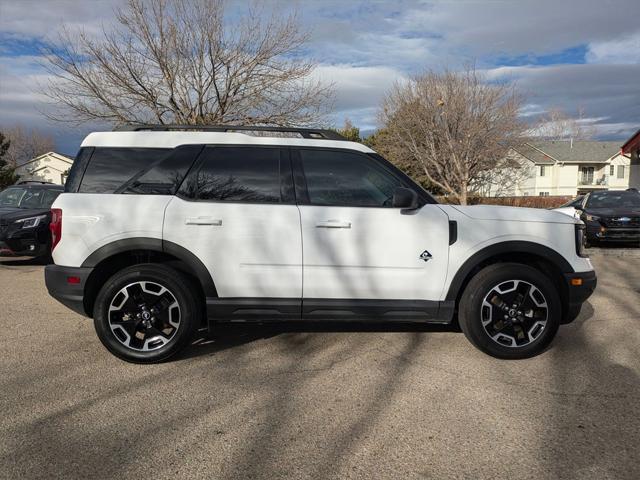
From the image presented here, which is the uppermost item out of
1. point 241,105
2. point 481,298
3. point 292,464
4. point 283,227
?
point 241,105

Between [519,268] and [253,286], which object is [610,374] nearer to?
[519,268]

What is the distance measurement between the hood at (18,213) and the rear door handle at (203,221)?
6.29 meters

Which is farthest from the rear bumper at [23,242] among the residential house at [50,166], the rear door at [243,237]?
the residential house at [50,166]

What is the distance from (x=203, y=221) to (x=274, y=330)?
161 centimetres

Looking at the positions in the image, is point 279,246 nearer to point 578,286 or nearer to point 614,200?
point 578,286

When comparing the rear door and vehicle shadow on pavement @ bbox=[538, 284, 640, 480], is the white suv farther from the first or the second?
vehicle shadow on pavement @ bbox=[538, 284, 640, 480]

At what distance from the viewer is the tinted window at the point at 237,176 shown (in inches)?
167

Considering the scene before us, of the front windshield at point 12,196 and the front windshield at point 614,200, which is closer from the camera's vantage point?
the front windshield at point 12,196

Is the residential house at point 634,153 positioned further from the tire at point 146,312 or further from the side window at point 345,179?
the tire at point 146,312

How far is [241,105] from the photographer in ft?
45.2

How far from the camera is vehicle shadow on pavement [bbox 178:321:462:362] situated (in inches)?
190

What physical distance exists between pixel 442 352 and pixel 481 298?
67 centimetres

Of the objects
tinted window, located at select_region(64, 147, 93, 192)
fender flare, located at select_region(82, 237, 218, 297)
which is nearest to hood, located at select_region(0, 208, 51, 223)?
tinted window, located at select_region(64, 147, 93, 192)

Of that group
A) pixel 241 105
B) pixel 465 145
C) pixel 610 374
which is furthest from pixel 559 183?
pixel 610 374
